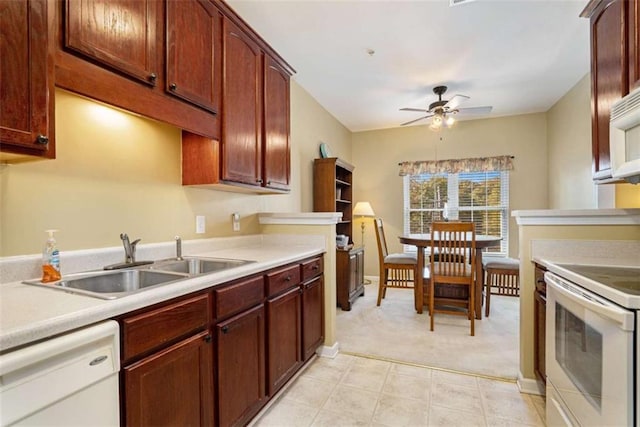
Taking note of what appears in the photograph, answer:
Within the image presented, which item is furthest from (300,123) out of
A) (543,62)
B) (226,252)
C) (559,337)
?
(559,337)

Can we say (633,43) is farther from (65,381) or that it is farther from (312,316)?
(65,381)

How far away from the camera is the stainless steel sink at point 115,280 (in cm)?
131

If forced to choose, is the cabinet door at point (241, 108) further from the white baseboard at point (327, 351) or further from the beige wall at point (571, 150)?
the beige wall at point (571, 150)

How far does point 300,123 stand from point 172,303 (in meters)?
2.96

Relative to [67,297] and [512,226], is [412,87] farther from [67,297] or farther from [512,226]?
[67,297]

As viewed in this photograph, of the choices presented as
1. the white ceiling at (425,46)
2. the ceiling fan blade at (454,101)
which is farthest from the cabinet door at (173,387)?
the ceiling fan blade at (454,101)

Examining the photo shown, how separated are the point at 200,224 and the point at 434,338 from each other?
2.40m

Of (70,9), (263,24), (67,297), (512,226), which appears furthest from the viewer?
(512,226)

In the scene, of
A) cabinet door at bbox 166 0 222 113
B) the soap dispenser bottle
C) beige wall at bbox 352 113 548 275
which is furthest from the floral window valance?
the soap dispenser bottle

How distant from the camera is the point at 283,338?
1970 millimetres

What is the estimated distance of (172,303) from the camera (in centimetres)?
117

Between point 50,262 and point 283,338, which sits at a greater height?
point 50,262

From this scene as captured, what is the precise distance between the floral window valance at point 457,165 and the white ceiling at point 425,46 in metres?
0.98

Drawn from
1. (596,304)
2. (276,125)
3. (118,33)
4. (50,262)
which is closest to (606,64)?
(596,304)
